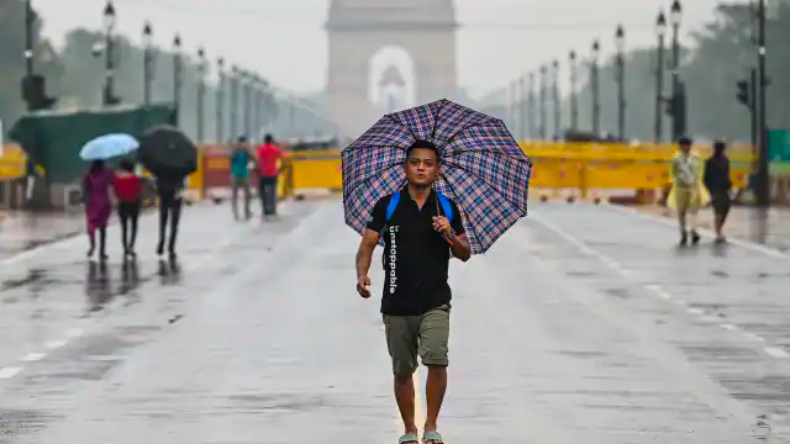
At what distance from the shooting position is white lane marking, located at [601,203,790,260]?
34228 millimetres

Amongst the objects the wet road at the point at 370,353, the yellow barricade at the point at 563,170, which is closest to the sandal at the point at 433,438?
the wet road at the point at 370,353

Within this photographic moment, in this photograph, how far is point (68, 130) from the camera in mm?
56062

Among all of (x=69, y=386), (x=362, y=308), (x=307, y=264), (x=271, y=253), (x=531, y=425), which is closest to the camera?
(x=531, y=425)

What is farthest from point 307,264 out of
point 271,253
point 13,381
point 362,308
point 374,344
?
point 13,381

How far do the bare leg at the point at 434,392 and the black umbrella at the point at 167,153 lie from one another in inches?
838

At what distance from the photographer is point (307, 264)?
3159cm

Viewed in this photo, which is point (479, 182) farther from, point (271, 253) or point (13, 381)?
point (271, 253)

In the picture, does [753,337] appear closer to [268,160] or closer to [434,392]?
[434,392]

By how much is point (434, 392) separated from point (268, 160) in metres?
37.3

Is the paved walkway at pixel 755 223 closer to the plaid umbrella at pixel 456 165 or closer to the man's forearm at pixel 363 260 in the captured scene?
the plaid umbrella at pixel 456 165

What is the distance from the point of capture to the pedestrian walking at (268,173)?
49.1 m

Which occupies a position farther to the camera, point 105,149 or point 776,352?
point 105,149

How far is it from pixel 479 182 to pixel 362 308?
421 inches

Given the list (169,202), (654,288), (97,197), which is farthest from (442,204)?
(169,202)
